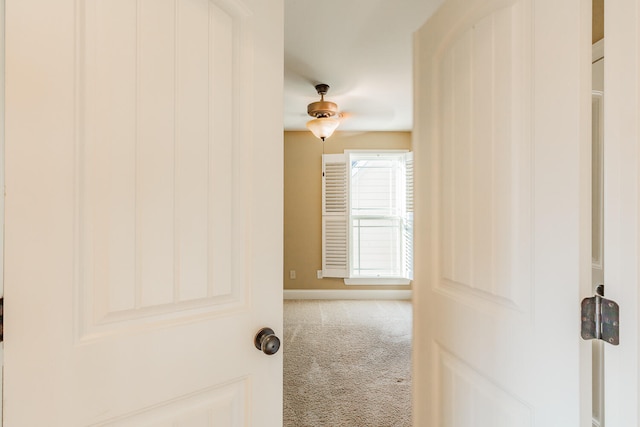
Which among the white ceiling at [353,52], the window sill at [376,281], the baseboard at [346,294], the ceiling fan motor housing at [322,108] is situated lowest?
the baseboard at [346,294]

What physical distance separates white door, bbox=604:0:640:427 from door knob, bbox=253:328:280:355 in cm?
73

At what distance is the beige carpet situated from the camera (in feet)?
6.90

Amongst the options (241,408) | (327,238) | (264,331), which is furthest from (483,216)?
(327,238)

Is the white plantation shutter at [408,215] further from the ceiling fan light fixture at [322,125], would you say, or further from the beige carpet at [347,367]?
the ceiling fan light fixture at [322,125]

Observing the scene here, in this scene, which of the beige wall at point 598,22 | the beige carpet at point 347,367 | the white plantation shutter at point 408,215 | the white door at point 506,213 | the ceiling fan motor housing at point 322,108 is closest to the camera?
the white door at point 506,213

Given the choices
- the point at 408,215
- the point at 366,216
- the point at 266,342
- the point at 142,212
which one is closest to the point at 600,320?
the point at 266,342

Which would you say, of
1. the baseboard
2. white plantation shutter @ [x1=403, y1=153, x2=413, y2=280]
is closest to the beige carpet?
the baseboard

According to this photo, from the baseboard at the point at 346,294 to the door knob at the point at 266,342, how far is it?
405 centimetres

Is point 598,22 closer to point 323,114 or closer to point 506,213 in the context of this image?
point 506,213

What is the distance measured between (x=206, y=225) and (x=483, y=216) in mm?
768

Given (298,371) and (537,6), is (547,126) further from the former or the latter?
(298,371)

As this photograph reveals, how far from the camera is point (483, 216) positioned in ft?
2.98

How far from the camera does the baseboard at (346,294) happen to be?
4824 mm

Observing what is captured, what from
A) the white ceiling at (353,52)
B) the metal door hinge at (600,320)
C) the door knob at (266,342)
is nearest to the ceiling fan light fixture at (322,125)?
the white ceiling at (353,52)
